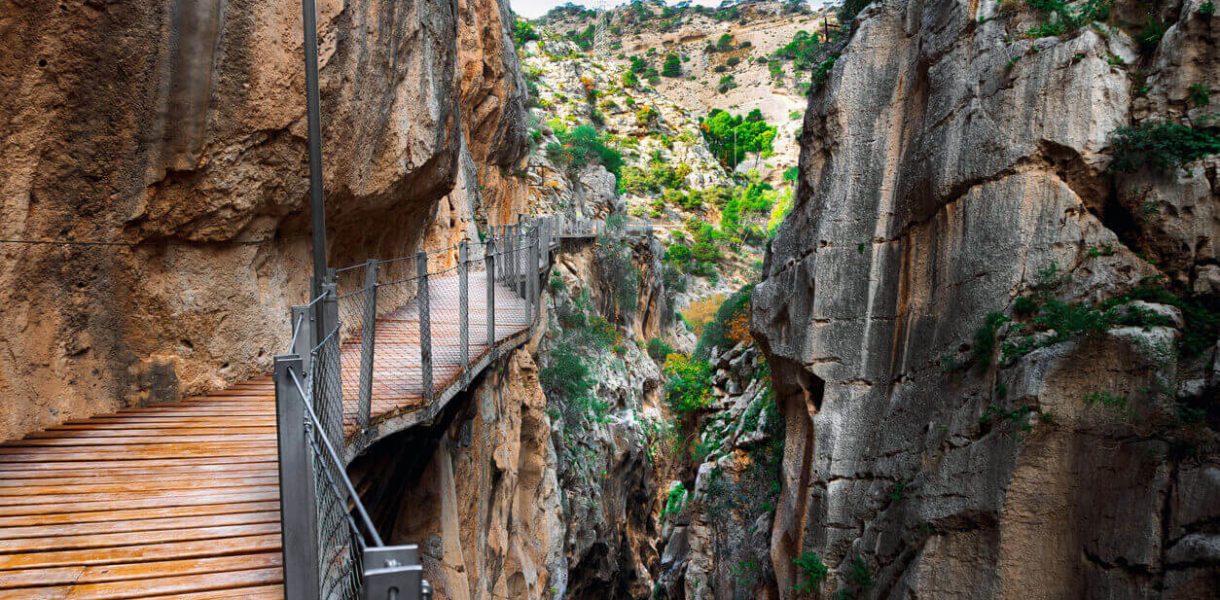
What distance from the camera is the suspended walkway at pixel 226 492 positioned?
3.17 meters

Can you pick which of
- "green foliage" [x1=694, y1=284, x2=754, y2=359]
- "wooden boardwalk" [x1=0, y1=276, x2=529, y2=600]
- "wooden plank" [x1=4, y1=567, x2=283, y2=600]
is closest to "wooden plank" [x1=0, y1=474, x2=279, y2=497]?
"wooden boardwalk" [x1=0, y1=276, x2=529, y2=600]

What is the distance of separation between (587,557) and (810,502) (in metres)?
11.3

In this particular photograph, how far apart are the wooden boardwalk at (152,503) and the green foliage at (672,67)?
321 ft

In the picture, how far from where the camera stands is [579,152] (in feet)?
142

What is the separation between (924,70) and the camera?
9.45 metres

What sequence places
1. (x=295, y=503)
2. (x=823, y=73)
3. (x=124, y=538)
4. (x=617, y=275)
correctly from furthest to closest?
(x=617, y=275) < (x=823, y=73) < (x=124, y=538) < (x=295, y=503)

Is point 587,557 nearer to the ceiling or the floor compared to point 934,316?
nearer to the floor

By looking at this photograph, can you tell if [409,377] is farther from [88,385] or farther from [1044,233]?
[1044,233]

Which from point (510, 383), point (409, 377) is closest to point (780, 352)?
point (510, 383)

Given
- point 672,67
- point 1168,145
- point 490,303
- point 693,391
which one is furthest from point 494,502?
point 672,67

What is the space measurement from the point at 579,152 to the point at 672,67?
60044mm

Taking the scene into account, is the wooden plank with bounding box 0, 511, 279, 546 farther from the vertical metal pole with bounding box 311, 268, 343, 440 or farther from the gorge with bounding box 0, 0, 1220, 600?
the vertical metal pole with bounding box 311, 268, 343, 440

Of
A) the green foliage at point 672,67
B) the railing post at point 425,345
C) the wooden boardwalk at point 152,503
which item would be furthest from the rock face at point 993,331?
the green foliage at point 672,67

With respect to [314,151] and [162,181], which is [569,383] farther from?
[314,151]
